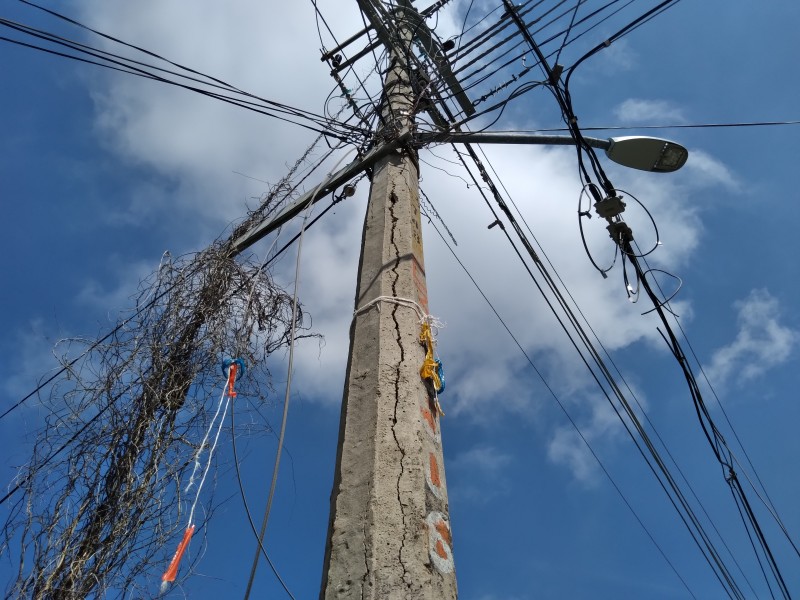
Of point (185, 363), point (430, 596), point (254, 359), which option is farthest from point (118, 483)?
point (430, 596)

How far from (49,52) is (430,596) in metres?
3.55

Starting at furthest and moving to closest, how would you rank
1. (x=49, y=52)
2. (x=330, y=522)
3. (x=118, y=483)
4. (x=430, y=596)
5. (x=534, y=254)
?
(x=534, y=254), (x=49, y=52), (x=118, y=483), (x=330, y=522), (x=430, y=596)

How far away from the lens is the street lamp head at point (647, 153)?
139 inches

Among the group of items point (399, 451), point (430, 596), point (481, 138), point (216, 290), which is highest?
point (481, 138)

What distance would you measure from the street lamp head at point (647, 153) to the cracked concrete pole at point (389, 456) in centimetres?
143

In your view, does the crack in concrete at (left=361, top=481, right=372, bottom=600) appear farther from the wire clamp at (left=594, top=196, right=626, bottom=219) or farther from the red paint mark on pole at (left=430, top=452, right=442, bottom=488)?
the wire clamp at (left=594, top=196, right=626, bottom=219)

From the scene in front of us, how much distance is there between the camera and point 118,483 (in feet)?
9.91

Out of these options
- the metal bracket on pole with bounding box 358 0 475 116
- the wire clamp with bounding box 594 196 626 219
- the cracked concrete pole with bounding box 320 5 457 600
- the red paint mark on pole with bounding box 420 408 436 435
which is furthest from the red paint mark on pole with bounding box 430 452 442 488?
the metal bracket on pole with bounding box 358 0 475 116

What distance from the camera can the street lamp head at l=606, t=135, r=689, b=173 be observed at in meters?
3.53

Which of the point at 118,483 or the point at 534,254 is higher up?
the point at 534,254

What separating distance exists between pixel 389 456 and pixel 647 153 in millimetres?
2557

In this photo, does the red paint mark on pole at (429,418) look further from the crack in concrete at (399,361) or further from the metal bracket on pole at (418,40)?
the metal bracket on pole at (418,40)

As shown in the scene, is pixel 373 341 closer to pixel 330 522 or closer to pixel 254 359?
pixel 330 522

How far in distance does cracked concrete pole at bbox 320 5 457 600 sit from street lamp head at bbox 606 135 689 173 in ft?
4.69
